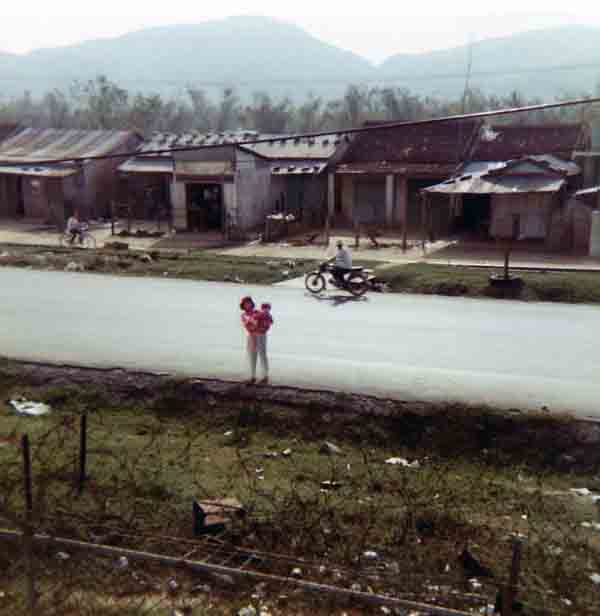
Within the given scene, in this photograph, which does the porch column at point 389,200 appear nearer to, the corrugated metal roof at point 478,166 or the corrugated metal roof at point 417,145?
the corrugated metal roof at point 417,145

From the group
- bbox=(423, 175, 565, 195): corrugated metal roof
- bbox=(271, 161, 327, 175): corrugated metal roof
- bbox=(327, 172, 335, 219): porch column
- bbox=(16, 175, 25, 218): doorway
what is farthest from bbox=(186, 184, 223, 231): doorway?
bbox=(16, 175, 25, 218): doorway

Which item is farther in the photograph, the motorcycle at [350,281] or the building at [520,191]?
the building at [520,191]

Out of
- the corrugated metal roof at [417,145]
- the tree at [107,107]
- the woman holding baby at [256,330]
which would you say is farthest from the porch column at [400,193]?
the tree at [107,107]

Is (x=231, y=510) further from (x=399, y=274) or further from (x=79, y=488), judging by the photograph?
(x=399, y=274)

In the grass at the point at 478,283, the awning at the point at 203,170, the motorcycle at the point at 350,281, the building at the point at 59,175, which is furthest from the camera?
the building at the point at 59,175

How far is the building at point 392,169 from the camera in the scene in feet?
110

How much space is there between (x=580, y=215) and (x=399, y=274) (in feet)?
31.0

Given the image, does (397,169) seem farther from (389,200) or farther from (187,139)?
(187,139)

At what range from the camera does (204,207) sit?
33531mm

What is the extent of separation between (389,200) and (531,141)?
6.50 m

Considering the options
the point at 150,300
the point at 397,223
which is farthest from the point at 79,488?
the point at 397,223

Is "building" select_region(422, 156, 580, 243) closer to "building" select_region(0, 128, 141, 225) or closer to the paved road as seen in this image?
the paved road

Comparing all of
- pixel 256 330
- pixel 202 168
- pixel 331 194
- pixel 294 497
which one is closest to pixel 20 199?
pixel 202 168

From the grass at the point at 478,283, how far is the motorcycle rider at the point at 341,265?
154cm
